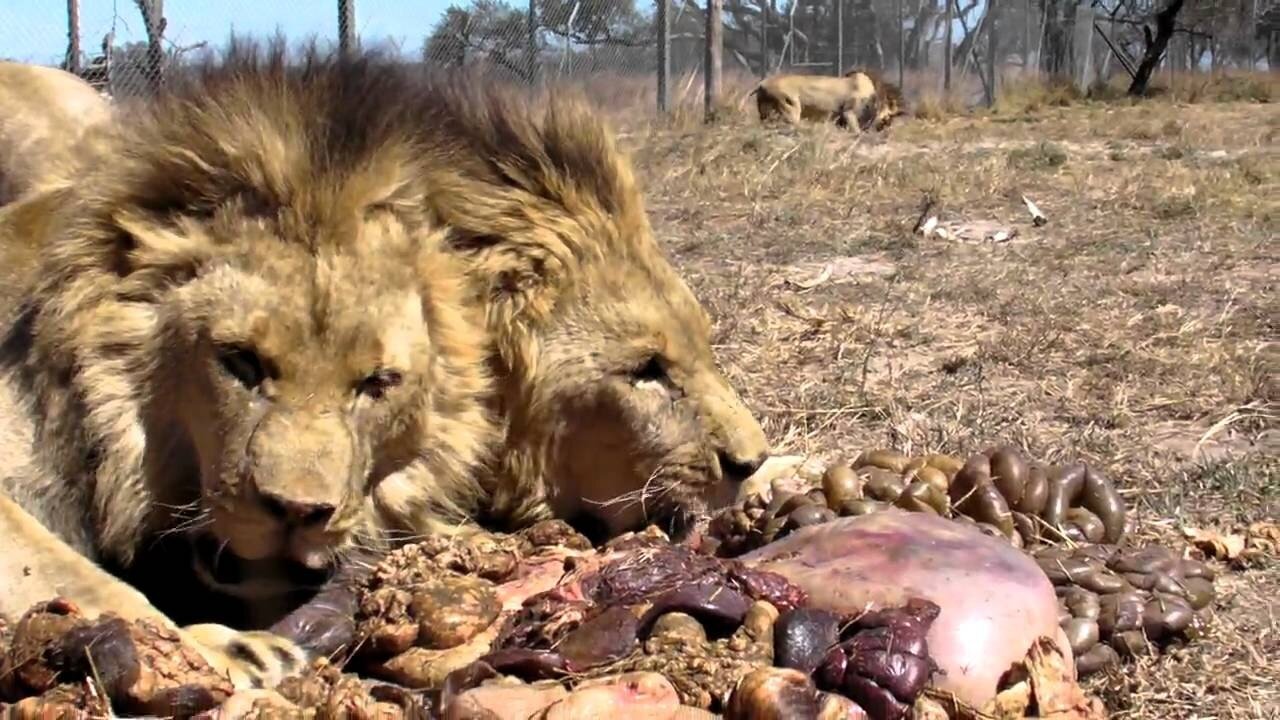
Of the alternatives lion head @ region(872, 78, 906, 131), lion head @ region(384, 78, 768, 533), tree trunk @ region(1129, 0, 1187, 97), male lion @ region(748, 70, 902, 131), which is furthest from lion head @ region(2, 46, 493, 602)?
tree trunk @ region(1129, 0, 1187, 97)

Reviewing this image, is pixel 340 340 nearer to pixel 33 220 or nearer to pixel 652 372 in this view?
pixel 652 372

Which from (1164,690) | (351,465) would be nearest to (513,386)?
(351,465)

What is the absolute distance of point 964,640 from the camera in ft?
7.15

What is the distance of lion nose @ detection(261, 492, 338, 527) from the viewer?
236 cm

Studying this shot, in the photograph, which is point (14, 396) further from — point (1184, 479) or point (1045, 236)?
point (1045, 236)

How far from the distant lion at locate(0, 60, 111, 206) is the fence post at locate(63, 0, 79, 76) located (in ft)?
8.48

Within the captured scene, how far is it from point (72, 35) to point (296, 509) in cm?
658

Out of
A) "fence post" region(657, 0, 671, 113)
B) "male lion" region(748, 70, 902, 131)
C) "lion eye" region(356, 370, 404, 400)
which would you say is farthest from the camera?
"male lion" region(748, 70, 902, 131)

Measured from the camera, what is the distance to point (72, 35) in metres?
8.12

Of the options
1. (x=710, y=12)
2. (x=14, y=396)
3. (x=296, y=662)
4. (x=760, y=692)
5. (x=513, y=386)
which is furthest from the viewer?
(x=710, y=12)

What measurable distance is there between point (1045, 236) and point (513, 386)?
5695mm

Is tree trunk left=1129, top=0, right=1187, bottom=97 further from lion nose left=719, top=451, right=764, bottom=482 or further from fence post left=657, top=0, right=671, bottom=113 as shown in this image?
lion nose left=719, top=451, right=764, bottom=482

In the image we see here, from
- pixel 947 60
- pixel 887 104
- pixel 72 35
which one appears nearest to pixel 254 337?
pixel 72 35

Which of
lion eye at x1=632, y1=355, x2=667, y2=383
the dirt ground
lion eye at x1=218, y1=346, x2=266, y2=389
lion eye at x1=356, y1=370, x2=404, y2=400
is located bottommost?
the dirt ground
